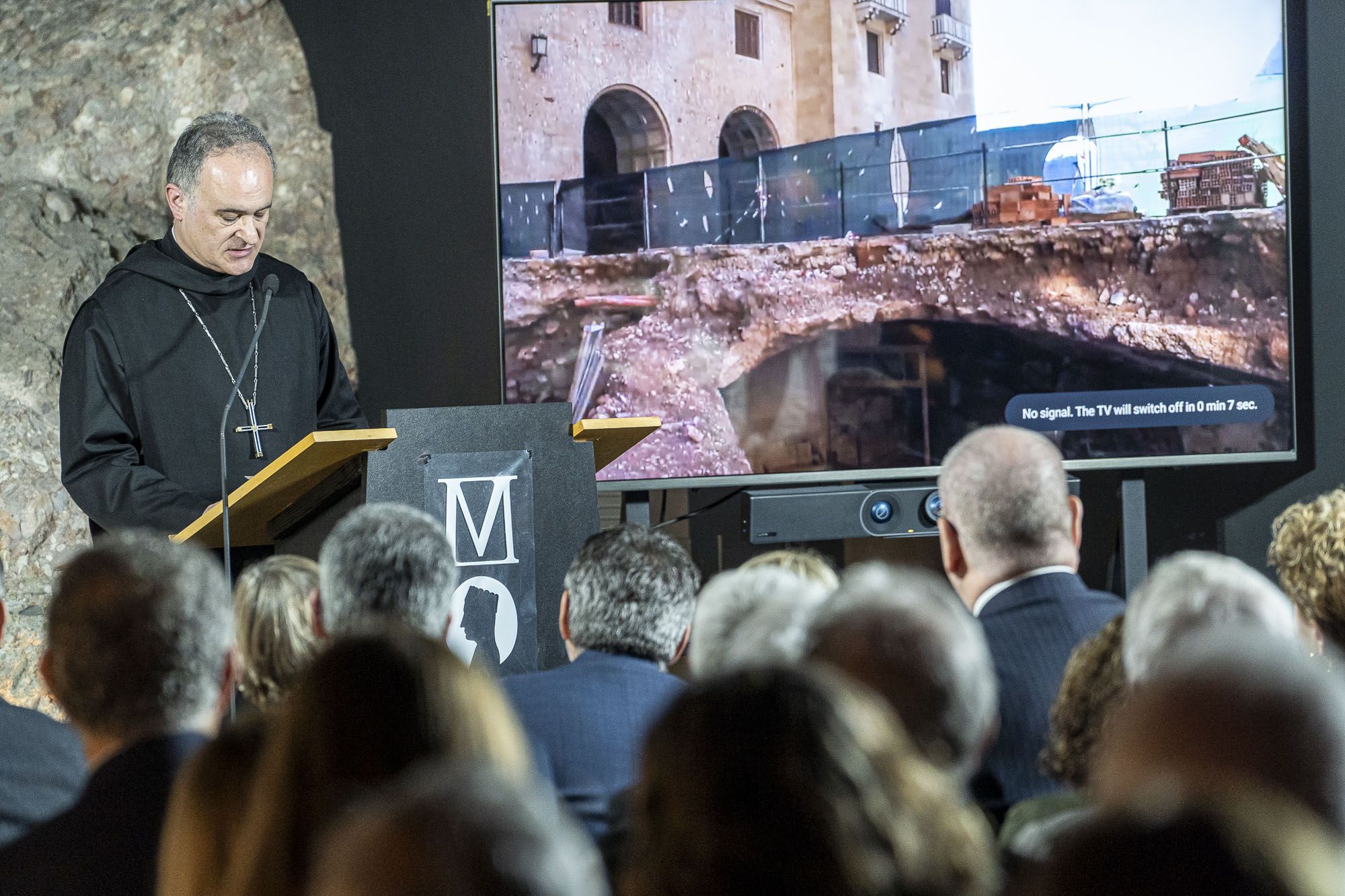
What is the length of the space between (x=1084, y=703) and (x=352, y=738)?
2.76 ft

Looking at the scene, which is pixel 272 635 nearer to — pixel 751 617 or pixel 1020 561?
pixel 751 617

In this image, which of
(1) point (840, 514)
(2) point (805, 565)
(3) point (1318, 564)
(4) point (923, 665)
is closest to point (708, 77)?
(1) point (840, 514)

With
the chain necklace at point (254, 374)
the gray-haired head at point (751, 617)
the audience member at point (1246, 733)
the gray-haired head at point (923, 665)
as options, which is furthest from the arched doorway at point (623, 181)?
the audience member at point (1246, 733)

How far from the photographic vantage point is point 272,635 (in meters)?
1.94

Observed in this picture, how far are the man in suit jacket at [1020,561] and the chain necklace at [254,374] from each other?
177 centimetres

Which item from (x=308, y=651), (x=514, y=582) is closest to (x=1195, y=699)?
(x=308, y=651)

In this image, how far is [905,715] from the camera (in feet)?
3.84

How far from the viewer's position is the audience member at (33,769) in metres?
1.59

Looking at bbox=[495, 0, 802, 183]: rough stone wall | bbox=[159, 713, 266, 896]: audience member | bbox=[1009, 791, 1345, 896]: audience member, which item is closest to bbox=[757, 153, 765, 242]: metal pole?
bbox=[495, 0, 802, 183]: rough stone wall

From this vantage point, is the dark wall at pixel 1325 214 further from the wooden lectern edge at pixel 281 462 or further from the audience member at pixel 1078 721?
the audience member at pixel 1078 721

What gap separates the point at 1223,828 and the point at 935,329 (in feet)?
12.1

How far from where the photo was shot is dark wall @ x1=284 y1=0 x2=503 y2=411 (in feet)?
15.1

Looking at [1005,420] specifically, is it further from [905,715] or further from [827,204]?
[905,715]

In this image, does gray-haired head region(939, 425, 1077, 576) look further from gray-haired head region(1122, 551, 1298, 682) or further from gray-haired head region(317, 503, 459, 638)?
gray-haired head region(317, 503, 459, 638)
